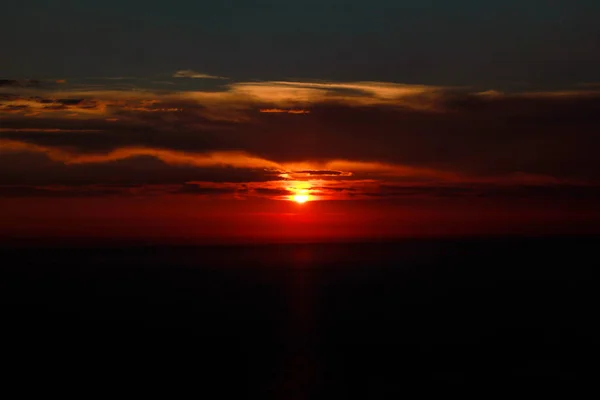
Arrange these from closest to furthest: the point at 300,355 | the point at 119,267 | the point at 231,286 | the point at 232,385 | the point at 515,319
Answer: the point at 232,385 < the point at 300,355 < the point at 515,319 < the point at 231,286 < the point at 119,267

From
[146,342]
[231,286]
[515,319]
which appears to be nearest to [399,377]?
[146,342]

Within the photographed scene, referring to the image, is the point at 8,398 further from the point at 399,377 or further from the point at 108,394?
the point at 399,377

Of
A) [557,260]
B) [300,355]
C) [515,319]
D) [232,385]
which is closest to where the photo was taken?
[232,385]

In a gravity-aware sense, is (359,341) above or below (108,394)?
above

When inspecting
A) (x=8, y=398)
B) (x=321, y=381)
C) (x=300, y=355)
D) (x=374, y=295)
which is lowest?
(x=8, y=398)

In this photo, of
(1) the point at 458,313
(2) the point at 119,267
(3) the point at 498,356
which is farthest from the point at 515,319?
(2) the point at 119,267

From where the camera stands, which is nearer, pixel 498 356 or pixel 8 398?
pixel 8 398
